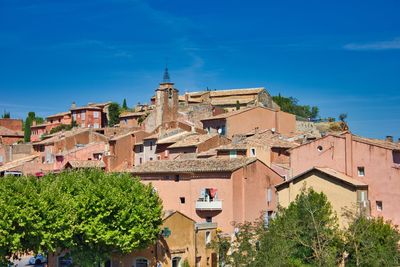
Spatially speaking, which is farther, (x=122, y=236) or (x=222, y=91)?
(x=222, y=91)

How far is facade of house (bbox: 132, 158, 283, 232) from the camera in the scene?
5294cm

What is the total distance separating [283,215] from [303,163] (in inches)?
380

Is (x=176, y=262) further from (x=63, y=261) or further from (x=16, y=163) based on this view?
(x=16, y=163)

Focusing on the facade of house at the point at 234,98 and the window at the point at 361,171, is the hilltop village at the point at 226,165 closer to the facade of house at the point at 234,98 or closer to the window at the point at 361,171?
the window at the point at 361,171

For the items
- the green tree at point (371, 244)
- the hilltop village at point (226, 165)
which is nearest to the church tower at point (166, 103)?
the hilltop village at point (226, 165)

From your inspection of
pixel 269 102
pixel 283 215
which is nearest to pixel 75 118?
pixel 269 102

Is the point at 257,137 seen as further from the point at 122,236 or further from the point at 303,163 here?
the point at 122,236

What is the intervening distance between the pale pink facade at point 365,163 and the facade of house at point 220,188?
3.46m

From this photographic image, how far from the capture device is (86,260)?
43500 millimetres

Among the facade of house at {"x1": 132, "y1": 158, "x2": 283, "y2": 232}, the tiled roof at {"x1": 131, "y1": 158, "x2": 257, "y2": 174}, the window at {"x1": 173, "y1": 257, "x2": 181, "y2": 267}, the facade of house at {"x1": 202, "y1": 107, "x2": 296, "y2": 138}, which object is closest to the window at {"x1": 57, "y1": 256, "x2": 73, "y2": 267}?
the window at {"x1": 173, "y1": 257, "x2": 181, "y2": 267}

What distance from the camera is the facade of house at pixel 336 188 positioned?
48.3m

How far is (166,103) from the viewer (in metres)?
87.2

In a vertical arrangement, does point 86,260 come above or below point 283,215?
below

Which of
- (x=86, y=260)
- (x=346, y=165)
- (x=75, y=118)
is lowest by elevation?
(x=86, y=260)
